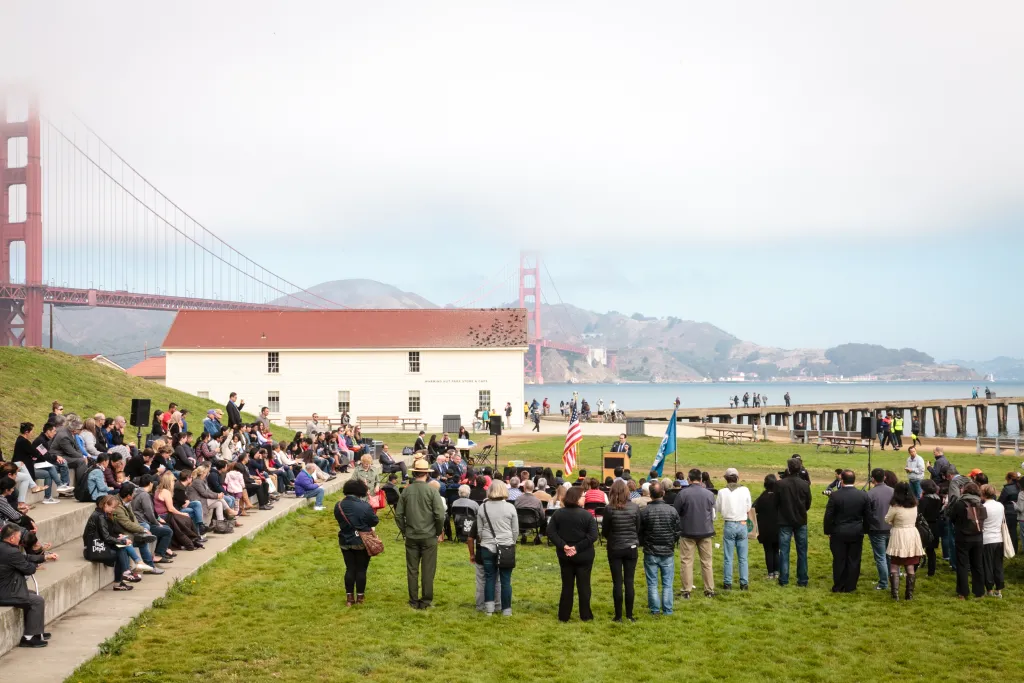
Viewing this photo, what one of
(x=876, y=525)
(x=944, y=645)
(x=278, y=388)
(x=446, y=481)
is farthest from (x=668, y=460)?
(x=278, y=388)

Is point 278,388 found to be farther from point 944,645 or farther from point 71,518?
point 944,645

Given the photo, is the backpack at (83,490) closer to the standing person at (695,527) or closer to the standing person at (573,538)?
the standing person at (573,538)

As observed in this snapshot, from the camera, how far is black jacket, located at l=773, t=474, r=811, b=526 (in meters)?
13.5

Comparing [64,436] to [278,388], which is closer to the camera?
[64,436]

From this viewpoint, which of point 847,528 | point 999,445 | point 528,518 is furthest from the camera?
point 999,445

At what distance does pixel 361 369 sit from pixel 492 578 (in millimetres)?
42724

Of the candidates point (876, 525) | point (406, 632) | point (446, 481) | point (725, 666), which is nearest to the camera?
point (725, 666)

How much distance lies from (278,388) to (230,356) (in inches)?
145

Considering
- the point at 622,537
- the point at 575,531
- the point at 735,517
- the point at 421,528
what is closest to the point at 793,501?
the point at 735,517

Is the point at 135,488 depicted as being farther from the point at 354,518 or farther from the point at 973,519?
the point at 973,519

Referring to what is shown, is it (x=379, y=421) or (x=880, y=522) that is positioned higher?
(x=379, y=421)

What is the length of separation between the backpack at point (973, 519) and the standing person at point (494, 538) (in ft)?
21.2

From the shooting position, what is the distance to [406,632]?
11508mm

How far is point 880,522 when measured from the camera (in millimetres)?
13289
